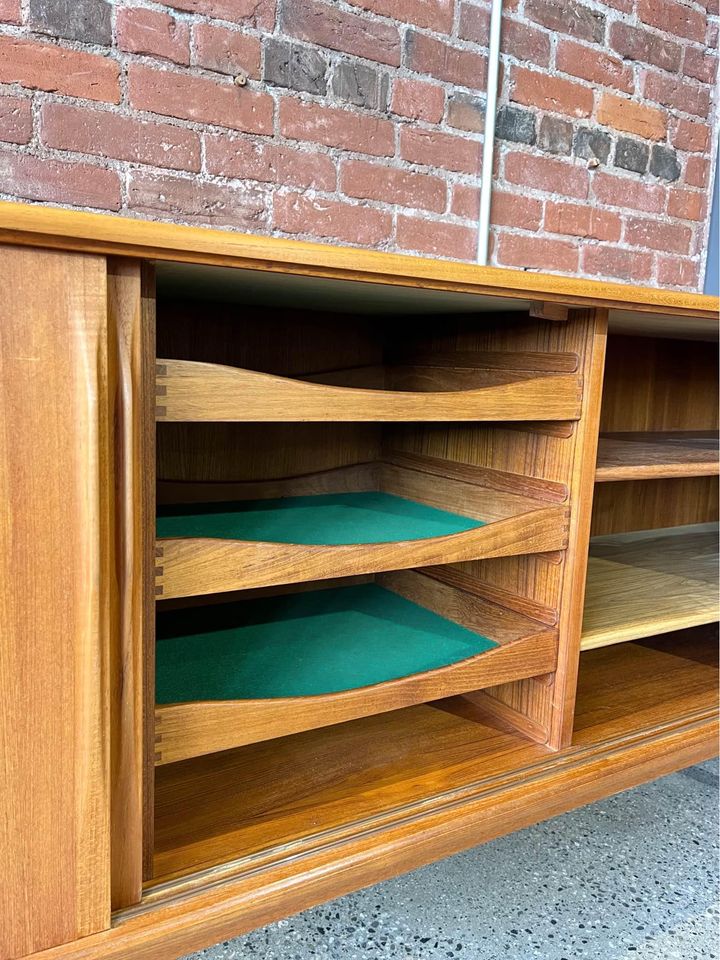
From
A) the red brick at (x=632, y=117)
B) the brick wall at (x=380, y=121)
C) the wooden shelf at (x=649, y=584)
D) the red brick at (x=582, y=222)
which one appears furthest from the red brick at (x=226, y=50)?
the wooden shelf at (x=649, y=584)

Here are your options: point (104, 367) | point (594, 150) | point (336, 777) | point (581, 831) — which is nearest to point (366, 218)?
point (594, 150)

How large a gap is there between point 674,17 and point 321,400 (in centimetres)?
156

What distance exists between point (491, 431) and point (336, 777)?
1.80 ft

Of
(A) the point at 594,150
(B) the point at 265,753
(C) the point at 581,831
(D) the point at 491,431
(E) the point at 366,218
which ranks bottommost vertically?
(C) the point at 581,831

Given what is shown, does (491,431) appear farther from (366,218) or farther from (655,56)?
(655,56)

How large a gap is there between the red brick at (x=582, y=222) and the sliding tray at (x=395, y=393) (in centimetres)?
60

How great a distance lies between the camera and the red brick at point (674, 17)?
5.74ft

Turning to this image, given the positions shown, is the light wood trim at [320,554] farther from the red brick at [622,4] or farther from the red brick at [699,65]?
the red brick at [699,65]

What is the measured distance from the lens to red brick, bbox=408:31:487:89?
145 cm

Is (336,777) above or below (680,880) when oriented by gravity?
above

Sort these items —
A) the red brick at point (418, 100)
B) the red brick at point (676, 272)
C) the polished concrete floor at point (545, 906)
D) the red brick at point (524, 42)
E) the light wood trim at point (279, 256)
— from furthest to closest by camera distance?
the red brick at point (676, 272) → the red brick at point (524, 42) → the red brick at point (418, 100) → the polished concrete floor at point (545, 906) → the light wood trim at point (279, 256)

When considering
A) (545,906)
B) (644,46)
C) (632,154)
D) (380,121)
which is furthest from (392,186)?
(545,906)

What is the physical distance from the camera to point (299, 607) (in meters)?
1.31

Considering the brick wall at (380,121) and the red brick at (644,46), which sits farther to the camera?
the red brick at (644,46)
